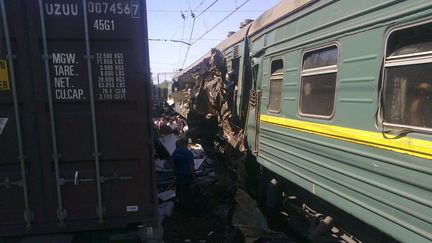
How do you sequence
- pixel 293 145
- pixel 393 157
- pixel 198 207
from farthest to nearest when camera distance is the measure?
pixel 198 207 → pixel 293 145 → pixel 393 157

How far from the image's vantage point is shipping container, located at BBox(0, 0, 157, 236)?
3.62 meters

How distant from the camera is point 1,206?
3.72 metres

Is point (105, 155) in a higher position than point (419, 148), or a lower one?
lower

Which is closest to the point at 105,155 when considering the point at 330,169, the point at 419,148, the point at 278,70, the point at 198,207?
the point at 330,169

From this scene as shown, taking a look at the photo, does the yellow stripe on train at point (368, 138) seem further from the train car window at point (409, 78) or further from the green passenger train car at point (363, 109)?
the train car window at point (409, 78)

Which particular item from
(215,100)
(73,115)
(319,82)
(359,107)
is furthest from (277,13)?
(215,100)

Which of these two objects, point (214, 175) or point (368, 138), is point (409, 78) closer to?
point (368, 138)

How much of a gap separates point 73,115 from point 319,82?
102 inches

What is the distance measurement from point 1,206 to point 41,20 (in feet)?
5.51

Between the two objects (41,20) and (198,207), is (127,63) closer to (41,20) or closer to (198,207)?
(41,20)

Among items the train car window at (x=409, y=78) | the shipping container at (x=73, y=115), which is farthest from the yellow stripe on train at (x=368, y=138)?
the shipping container at (x=73, y=115)

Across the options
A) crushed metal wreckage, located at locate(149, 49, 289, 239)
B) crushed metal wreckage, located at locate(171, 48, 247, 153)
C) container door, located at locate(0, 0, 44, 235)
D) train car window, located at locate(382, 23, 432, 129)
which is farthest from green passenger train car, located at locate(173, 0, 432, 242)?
crushed metal wreckage, located at locate(171, 48, 247, 153)

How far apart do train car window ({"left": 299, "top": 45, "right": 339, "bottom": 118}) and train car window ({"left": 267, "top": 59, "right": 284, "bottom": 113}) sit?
2.70ft

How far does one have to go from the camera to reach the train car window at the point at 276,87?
5878 mm
